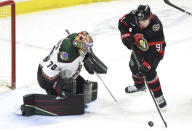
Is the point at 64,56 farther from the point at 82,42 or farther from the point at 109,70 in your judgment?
the point at 109,70

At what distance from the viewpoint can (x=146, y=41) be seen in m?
3.42

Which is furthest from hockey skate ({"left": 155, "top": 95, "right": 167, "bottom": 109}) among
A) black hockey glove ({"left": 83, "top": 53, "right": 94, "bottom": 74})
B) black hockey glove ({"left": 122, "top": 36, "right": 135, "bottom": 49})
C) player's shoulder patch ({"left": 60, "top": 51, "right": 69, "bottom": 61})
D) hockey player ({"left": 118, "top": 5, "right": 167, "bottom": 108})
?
player's shoulder patch ({"left": 60, "top": 51, "right": 69, "bottom": 61})

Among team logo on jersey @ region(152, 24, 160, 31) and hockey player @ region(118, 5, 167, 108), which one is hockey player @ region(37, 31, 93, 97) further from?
team logo on jersey @ region(152, 24, 160, 31)

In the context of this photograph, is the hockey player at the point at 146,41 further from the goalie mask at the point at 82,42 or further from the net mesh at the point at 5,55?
the net mesh at the point at 5,55

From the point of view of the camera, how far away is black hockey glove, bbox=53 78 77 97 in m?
3.38

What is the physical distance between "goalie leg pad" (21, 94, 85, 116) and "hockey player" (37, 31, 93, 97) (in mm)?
71

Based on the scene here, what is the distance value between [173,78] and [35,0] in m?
3.17

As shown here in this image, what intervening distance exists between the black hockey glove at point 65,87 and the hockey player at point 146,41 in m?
0.59

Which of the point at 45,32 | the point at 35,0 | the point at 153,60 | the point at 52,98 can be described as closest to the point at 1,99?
the point at 52,98

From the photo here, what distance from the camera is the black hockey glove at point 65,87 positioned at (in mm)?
3379

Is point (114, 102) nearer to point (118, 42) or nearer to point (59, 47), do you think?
point (59, 47)

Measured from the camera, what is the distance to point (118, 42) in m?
5.61

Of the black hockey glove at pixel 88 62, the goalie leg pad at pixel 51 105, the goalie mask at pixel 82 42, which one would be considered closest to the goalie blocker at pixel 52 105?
the goalie leg pad at pixel 51 105

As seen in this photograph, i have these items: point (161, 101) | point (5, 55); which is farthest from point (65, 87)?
point (5, 55)
